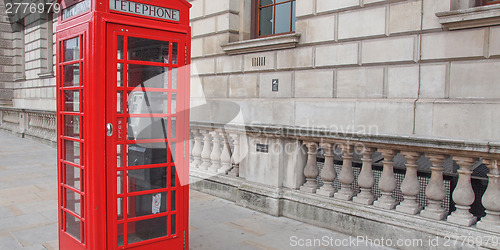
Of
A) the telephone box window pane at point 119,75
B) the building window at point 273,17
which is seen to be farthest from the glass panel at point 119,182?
the building window at point 273,17

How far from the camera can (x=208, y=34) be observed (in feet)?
31.0

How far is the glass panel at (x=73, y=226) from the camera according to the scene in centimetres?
352

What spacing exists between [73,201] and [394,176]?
356 centimetres

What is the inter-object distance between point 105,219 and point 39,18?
1701 centimetres

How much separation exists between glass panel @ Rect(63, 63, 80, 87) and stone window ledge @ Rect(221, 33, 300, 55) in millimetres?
4752

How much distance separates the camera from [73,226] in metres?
3.61

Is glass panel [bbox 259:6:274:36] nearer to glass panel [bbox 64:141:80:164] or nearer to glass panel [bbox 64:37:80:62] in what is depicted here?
glass panel [bbox 64:37:80:62]

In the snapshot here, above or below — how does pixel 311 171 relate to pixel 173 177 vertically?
below

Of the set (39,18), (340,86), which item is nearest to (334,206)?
(340,86)

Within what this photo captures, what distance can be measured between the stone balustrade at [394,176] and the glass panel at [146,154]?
218cm

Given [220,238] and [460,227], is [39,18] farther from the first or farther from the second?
[460,227]

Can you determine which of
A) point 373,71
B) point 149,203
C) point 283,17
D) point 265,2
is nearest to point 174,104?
point 149,203

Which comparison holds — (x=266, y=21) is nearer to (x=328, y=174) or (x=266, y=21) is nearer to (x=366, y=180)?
(x=328, y=174)

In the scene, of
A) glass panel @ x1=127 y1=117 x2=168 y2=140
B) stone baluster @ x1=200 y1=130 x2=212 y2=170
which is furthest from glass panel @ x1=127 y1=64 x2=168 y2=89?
stone baluster @ x1=200 y1=130 x2=212 y2=170
